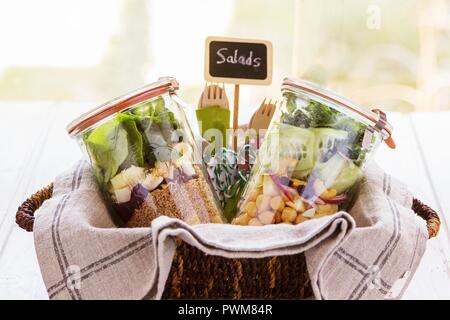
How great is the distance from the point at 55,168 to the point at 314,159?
751 millimetres

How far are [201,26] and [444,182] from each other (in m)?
1.52

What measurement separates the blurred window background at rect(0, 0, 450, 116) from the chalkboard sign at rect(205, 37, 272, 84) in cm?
144

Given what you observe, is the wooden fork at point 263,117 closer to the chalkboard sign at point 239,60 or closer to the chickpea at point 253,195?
the chalkboard sign at point 239,60

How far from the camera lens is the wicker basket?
0.84 metres

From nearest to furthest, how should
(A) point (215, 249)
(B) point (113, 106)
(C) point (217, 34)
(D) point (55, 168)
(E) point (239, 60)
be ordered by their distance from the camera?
(A) point (215, 249)
(B) point (113, 106)
(E) point (239, 60)
(D) point (55, 168)
(C) point (217, 34)

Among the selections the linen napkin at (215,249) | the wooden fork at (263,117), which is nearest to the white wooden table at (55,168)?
the linen napkin at (215,249)

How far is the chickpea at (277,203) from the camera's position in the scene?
3.09 ft

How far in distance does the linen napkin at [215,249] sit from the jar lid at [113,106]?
0.11m

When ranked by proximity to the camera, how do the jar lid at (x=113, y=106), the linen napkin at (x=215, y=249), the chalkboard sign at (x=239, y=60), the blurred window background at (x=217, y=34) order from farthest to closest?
the blurred window background at (x=217, y=34), the chalkboard sign at (x=239, y=60), the jar lid at (x=113, y=106), the linen napkin at (x=215, y=249)

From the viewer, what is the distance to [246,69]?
108cm

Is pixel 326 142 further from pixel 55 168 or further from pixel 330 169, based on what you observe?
pixel 55 168

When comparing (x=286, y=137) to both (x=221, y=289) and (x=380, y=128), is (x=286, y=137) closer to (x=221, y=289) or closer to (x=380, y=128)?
(x=380, y=128)

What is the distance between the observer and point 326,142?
942 millimetres

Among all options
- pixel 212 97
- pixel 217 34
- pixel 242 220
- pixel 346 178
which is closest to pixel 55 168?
pixel 212 97
